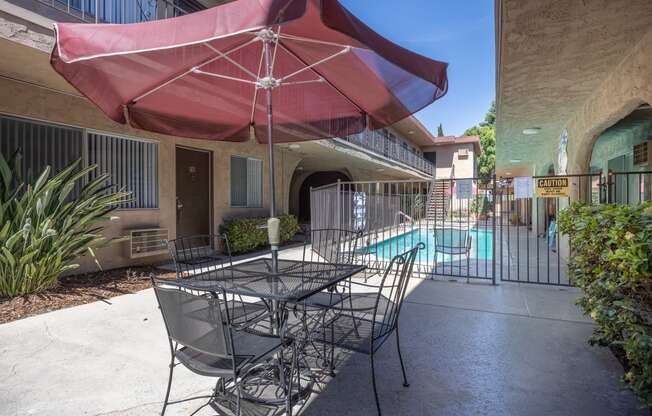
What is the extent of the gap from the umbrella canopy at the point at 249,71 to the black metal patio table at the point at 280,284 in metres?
1.18

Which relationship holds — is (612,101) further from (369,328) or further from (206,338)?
(206,338)

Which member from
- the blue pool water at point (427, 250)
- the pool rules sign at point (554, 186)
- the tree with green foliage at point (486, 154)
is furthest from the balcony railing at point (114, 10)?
the tree with green foliage at point (486, 154)

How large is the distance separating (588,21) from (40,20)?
565 cm

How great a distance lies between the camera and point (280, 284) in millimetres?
2469

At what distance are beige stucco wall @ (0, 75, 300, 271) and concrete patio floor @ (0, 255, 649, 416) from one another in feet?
7.90

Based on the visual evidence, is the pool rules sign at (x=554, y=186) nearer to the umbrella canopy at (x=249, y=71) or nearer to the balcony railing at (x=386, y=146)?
the umbrella canopy at (x=249, y=71)

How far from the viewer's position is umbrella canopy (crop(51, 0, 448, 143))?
6.28 feet

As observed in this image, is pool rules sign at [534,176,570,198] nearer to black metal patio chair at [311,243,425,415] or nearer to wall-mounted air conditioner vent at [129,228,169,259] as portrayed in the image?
black metal patio chair at [311,243,425,415]

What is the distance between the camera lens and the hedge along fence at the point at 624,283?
1.84 metres

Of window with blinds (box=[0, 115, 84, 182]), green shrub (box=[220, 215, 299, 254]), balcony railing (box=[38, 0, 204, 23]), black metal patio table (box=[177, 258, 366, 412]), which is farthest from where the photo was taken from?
green shrub (box=[220, 215, 299, 254])

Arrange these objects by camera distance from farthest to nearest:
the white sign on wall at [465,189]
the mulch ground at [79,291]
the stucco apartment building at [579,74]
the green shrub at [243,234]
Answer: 1. the green shrub at [243,234]
2. the white sign on wall at [465,189]
3. the mulch ground at [79,291]
4. the stucco apartment building at [579,74]

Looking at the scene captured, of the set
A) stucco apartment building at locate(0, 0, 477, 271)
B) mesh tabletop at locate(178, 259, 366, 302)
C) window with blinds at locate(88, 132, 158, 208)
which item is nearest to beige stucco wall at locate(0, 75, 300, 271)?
stucco apartment building at locate(0, 0, 477, 271)

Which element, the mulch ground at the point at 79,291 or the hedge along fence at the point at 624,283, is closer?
the hedge along fence at the point at 624,283

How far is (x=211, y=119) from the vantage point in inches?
147
